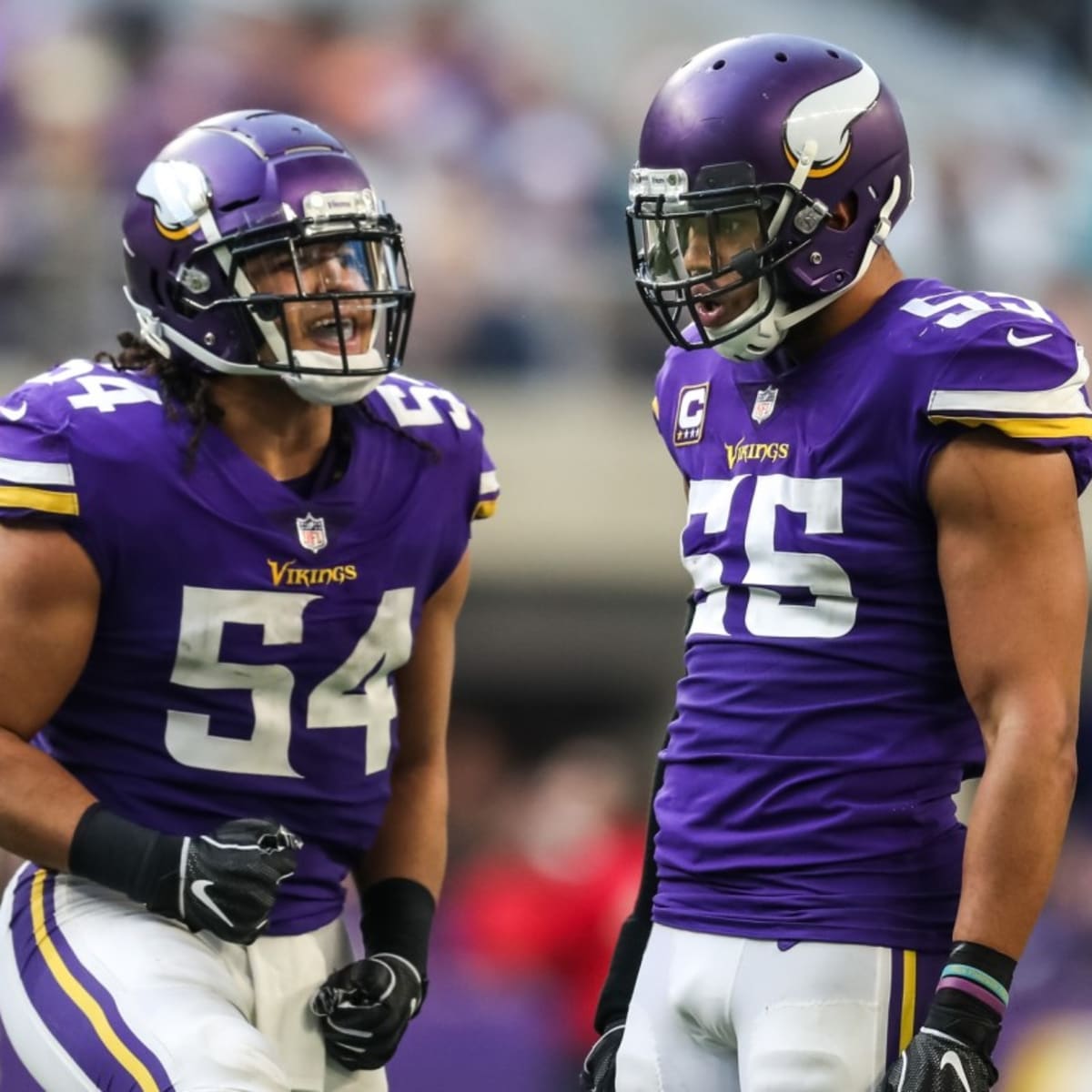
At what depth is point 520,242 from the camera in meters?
8.20

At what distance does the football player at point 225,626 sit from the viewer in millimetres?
2883

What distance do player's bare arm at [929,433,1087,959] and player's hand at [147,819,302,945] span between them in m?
0.92

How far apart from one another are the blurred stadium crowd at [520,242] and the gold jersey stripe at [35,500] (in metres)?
3.96

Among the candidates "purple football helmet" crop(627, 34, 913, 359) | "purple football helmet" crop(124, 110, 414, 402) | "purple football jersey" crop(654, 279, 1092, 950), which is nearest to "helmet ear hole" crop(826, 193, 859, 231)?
"purple football helmet" crop(627, 34, 913, 359)

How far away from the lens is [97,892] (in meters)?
2.99

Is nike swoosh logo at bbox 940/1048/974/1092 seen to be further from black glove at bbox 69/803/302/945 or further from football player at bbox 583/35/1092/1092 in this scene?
black glove at bbox 69/803/302/945

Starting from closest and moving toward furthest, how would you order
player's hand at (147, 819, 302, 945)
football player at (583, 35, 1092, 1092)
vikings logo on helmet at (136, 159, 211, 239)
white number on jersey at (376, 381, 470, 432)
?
football player at (583, 35, 1092, 1092), player's hand at (147, 819, 302, 945), vikings logo on helmet at (136, 159, 211, 239), white number on jersey at (376, 381, 470, 432)

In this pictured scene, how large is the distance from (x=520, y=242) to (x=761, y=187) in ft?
18.0

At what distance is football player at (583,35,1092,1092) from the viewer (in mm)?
2535

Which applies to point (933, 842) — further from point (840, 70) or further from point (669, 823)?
point (840, 70)

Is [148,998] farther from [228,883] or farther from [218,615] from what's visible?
[218,615]

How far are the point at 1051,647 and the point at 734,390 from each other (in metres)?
0.60

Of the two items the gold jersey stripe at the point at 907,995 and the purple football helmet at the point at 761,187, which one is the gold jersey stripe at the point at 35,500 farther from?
the gold jersey stripe at the point at 907,995

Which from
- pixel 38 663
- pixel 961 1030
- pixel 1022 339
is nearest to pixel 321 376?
pixel 38 663
